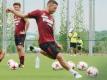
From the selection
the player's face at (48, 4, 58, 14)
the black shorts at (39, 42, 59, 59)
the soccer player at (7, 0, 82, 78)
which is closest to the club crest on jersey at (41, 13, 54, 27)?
the soccer player at (7, 0, 82, 78)

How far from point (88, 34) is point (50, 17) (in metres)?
30.2

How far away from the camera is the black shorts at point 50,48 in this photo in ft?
41.6

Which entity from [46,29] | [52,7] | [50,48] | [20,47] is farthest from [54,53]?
[20,47]

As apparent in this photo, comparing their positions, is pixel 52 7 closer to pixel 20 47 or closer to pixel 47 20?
pixel 47 20

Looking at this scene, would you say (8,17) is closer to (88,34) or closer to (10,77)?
(88,34)

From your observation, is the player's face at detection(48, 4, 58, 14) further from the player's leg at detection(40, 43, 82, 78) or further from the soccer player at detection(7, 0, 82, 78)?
the player's leg at detection(40, 43, 82, 78)

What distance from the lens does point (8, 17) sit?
147ft

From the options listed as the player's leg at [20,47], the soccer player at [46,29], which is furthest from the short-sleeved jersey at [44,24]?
the player's leg at [20,47]

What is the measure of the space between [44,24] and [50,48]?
2.05 feet

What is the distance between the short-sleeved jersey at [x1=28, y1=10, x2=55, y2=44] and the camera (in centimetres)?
1282

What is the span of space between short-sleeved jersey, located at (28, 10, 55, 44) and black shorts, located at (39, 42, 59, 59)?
0.10 meters

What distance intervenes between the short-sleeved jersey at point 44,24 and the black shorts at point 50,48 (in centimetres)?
10

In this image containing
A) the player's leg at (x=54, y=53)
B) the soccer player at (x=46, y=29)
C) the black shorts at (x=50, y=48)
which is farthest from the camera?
the soccer player at (x=46, y=29)

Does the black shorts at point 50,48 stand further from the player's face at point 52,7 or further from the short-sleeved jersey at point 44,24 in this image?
the player's face at point 52,7
